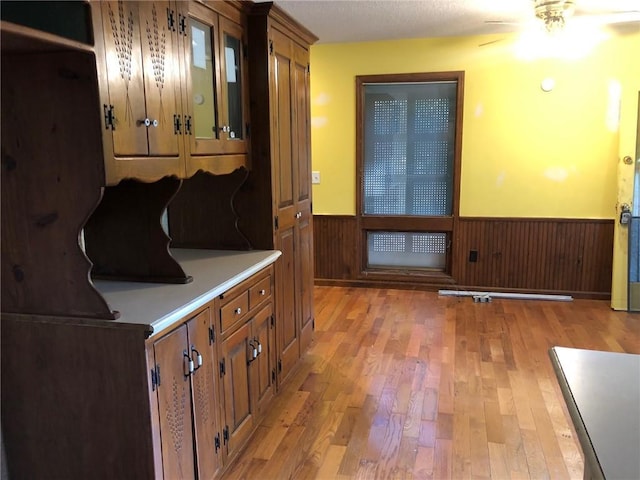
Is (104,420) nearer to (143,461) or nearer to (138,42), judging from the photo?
(143,461)

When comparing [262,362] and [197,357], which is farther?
[262,362]

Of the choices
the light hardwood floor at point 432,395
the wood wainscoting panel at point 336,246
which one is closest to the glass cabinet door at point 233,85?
the light hardwood floor at point 432,395

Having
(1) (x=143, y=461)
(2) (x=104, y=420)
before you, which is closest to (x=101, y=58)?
(2) (x=104, y=420)

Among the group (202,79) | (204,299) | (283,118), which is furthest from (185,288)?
(283,118)

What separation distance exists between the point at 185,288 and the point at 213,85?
91cm

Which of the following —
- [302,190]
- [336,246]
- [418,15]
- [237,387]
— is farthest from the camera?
[336,246]

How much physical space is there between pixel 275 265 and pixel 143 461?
1270 mm

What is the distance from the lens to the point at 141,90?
5.57 ft

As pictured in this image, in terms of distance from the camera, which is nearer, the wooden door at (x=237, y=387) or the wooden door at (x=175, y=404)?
the wooden door at (x=175, y=404)

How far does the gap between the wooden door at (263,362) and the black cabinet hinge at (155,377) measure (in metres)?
0.81

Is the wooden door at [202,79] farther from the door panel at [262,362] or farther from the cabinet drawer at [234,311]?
the door panel at [262,362]

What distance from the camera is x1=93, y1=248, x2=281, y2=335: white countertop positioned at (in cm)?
166

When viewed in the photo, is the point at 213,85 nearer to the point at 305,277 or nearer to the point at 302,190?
the point at 302,190

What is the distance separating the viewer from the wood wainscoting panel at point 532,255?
4.52 m
